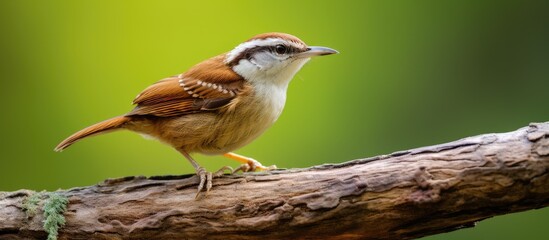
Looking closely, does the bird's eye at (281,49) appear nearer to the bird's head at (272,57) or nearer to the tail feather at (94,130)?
the bird's head at (272,57)

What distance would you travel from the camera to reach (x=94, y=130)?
3887mm

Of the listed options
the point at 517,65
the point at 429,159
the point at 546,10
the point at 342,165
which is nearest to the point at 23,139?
the point at 342,165

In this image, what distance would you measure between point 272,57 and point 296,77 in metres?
1.42

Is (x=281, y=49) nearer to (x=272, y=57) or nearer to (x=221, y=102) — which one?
(x=272, y=57)

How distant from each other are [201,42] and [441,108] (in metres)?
2.24

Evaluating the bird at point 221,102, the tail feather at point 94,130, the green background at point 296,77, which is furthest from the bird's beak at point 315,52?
the green background at point 296,77

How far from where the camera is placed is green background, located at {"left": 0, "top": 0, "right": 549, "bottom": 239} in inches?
217

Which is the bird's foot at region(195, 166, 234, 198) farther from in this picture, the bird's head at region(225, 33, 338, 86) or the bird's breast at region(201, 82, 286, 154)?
the bird's head at region(225, 33, 338, 86)

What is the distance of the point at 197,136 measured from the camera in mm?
3928

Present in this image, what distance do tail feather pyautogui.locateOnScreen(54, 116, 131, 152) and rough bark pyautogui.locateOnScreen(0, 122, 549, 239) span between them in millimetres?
290

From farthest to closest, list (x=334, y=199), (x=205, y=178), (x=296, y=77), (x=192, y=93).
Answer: (x=296, y=77) → (x=192, y=93) → (x=205, y=178) → (x=334, y=199)

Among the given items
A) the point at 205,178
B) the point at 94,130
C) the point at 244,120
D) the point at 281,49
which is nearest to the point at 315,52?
the point at 281,49

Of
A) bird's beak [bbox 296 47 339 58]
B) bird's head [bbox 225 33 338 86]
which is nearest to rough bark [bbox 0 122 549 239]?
bird's head [bbox 225 33 338 86]

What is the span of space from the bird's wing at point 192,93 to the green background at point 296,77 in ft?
4.92
